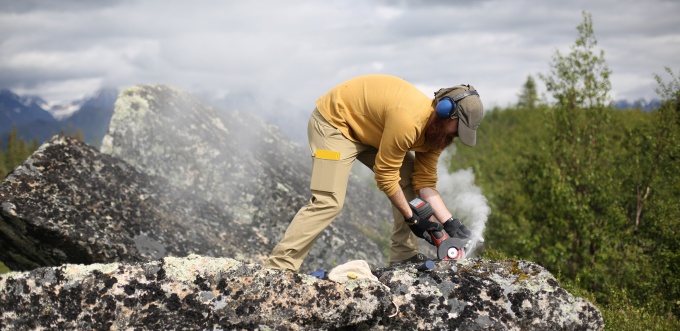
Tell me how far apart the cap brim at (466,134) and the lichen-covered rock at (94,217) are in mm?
3755

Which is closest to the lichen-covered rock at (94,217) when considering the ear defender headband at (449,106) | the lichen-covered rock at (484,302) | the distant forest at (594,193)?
the lichen-covered rock at (484,302)

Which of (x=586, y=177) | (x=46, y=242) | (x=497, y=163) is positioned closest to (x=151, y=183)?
(x=46, y=242)

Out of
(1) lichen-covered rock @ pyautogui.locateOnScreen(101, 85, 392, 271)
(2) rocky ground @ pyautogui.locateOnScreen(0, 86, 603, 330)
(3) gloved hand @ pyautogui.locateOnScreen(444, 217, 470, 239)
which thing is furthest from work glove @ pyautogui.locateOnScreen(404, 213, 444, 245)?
(1) lichen-covered rock @ pyautogui.locateOnScreen(101, 85, 392, 271)

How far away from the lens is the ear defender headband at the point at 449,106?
498 cm

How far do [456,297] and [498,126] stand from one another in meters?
33.8

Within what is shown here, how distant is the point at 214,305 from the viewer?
4098mm

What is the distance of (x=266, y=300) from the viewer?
4.17 meters

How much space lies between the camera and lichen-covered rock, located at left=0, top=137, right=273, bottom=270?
6309mm

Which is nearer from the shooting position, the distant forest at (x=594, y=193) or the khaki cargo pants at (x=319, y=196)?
the khaki cargo pants at (x=319, y=196)

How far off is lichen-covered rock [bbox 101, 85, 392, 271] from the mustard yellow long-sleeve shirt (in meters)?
3.25

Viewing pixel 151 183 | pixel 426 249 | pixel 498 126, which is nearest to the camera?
pixel 151 183

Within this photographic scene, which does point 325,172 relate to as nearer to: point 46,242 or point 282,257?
point 282,257

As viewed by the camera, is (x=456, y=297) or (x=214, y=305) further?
Answer: (x=456, y=297)

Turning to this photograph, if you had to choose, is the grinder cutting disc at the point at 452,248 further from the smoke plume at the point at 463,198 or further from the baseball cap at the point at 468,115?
the smoke plume at the point at 463,198
